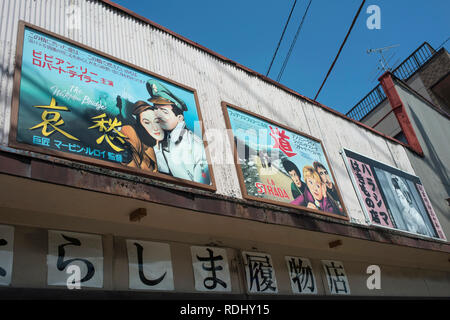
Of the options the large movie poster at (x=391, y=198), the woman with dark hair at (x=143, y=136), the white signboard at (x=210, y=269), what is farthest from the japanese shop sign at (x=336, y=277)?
the woman with dark hair at (x=143, y=136)

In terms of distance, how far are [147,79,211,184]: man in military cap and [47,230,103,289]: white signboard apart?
122cm

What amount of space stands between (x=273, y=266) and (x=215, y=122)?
2.46 meters

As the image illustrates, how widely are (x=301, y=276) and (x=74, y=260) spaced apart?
3.62 meters

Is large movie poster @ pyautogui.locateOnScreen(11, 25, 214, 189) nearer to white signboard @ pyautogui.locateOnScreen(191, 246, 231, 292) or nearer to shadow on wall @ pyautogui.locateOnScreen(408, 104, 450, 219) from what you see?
white signboard @ pyautogui.locateOnScreen(191, 246, 231, 292)

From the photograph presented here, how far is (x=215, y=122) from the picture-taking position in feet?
20.5

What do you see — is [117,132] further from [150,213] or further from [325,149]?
[325,149]

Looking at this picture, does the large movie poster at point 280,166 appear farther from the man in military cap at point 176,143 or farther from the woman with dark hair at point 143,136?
the woman with dark hair at point 143,136

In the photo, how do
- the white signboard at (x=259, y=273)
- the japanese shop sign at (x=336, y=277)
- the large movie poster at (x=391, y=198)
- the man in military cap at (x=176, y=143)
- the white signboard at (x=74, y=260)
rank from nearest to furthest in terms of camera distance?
1. the white signboard at (x=74, y=260)
2. the man in military cap at (x=176, y=143)
3. the white signboard at (x=259, y=273)
4. the japanese shop sign at (x=336, y=277)
5. the large movie poster at (x=391, y=198)

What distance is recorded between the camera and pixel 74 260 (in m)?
4.23

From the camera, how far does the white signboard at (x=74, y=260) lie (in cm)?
407

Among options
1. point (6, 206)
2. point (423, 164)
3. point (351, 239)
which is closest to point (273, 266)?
point (351, 239)

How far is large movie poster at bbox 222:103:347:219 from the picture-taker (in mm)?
6023

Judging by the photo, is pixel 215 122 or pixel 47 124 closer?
pixel 47 124

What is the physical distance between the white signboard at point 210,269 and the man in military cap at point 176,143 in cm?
103
